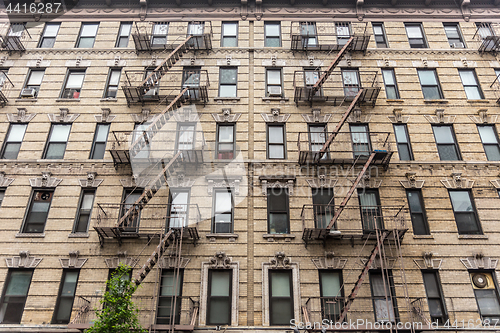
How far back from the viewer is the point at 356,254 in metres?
14.2

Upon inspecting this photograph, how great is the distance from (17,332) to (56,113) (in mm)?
9109

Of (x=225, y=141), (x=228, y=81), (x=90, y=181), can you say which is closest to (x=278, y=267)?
(x=225, y=141)

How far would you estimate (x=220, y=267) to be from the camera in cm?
1406

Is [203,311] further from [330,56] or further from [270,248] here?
[330,56]

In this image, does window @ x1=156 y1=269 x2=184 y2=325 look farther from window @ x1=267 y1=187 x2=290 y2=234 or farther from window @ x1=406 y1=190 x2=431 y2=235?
window @ x1=406 y1=190 x2=431 y2=235

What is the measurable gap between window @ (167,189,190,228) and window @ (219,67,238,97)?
207 inches

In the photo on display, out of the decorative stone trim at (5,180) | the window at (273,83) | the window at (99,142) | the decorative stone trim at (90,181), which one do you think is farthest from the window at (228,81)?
the decorative stone trim at (5,180)

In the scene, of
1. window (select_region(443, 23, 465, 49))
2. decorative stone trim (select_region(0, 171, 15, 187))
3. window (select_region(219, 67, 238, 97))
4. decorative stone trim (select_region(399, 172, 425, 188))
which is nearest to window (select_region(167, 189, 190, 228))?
window (select_region(219, 67, 238, 97))

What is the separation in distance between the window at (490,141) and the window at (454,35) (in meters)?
4.71

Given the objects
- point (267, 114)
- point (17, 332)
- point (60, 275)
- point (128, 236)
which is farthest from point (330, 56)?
point (17, 332)

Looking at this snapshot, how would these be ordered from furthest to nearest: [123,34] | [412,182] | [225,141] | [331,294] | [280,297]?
[123,34] → [225,141] → [412,182] → [331,294] → [280,297]

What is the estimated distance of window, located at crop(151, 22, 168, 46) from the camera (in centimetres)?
1944

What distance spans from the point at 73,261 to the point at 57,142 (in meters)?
5.57

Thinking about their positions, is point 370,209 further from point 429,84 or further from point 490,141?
point 429,84
